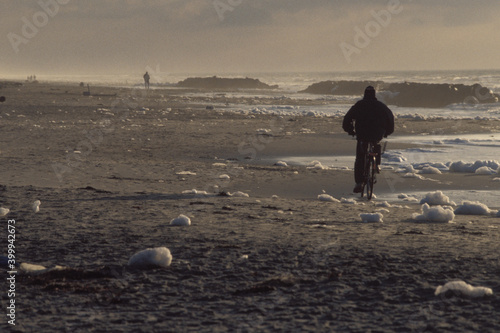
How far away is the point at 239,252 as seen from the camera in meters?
6.45

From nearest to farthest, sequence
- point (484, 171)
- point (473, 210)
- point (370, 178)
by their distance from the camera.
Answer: point (473, 210), point (370, 178), point (484, 171)

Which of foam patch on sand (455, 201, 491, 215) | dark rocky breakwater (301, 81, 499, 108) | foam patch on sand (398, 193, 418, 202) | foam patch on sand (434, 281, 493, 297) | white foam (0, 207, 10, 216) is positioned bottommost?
foam patch on sand (398, 193, 418, 202)

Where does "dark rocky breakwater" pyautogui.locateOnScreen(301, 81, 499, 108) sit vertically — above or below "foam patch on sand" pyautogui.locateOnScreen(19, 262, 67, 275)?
above

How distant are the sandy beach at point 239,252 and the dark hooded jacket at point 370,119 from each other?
3.80ft

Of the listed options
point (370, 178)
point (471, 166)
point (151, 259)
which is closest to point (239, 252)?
point (151, 259)

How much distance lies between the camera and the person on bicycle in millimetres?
11492

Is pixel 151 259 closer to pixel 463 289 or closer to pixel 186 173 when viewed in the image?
pixel 463 289

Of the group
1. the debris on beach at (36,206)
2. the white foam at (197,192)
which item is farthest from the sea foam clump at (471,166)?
the debris on beach at (36,206)

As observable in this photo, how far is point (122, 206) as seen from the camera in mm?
9125

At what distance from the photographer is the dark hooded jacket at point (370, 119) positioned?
1151 cm

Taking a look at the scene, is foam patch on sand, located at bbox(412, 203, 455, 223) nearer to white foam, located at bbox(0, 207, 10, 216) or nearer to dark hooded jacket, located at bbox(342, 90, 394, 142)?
dark hooded jacket, located at bbox(342, 90, 394, 142)

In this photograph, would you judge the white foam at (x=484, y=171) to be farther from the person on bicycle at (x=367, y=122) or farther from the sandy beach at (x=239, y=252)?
the person on bicycle at (x=367, y=122)

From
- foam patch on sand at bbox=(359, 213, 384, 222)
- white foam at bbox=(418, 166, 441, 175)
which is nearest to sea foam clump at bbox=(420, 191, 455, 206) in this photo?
foam patch on sand at bbox=(359, 213, 384, 222)

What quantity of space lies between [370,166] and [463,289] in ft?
21.0
